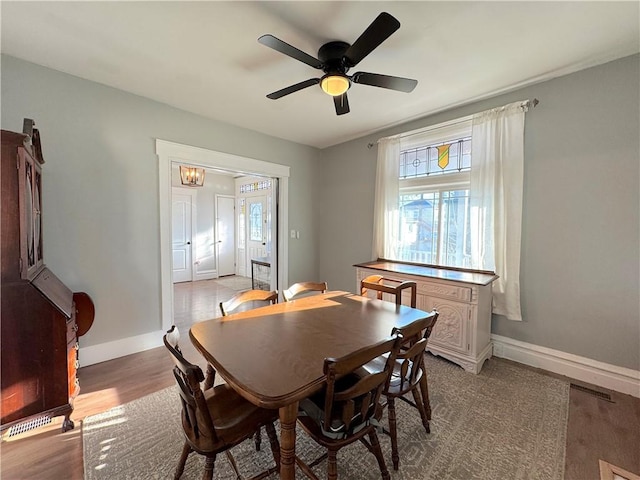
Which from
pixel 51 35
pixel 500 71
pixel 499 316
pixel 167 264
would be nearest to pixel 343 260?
pixel 499 316

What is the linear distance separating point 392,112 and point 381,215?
1.25 meters

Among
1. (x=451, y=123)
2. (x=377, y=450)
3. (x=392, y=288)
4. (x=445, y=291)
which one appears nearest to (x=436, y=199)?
(x=451, y=123)

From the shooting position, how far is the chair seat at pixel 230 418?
1.14 meters

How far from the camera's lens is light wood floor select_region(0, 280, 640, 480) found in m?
1.51

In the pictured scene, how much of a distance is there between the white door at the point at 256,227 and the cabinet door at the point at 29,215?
448 cm

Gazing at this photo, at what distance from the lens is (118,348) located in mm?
2750

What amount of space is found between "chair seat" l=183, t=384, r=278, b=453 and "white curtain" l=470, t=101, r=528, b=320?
8.13 ft

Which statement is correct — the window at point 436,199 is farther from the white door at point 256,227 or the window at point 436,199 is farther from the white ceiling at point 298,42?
the white door at point 256,227

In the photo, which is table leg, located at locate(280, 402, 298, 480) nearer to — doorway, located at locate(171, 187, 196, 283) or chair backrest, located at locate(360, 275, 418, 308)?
chair backrest, located at locate(360, 275, 418, 308)

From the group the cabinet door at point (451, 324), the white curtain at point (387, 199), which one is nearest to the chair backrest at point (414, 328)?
the cabinet door at point (451, 324)

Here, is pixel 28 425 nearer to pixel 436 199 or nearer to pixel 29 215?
pixel 29 215

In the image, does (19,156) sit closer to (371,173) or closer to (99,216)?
(99,216)

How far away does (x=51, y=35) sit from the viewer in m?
1.92

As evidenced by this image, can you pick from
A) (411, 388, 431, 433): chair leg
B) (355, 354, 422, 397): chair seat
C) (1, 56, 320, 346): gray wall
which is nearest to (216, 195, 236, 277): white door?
(1, 56, 320, 346): gray wall
